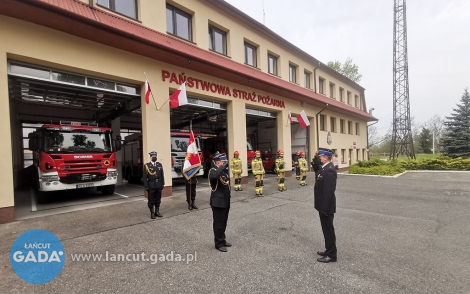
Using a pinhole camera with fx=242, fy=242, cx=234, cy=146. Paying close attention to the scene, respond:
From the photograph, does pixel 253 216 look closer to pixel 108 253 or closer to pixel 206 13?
pixel 108 253

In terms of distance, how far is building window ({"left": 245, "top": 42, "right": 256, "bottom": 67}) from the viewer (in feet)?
47.9

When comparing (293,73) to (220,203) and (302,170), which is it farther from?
(220,203)

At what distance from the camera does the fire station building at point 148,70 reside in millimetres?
6719

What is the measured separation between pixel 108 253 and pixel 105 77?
6318 mm

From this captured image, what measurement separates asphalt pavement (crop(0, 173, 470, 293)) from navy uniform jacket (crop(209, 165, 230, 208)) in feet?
2.89

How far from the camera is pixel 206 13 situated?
11.9 metres

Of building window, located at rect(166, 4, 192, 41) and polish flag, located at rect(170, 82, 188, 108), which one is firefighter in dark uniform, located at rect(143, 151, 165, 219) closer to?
polish flag, located at rect(170, 82, 188, 108)

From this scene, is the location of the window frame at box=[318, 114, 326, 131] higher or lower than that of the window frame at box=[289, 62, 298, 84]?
lower

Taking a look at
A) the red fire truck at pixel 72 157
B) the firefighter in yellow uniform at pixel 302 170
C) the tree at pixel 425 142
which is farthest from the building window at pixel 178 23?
the tree at pixel 425 142

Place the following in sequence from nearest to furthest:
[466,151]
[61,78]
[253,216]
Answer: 1. [253,216]
2. [61,78]
3. [466,151]

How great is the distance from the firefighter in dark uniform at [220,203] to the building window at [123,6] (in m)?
8.04

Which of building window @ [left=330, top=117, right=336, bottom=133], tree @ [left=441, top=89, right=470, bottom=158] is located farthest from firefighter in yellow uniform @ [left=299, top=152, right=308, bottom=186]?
tree @ [left=441, top=89, right=470, bottom=158]

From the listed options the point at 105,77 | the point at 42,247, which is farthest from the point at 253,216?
the point at 105,77

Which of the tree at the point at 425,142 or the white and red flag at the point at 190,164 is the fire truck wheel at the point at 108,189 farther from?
the tree at the point at 425,142
